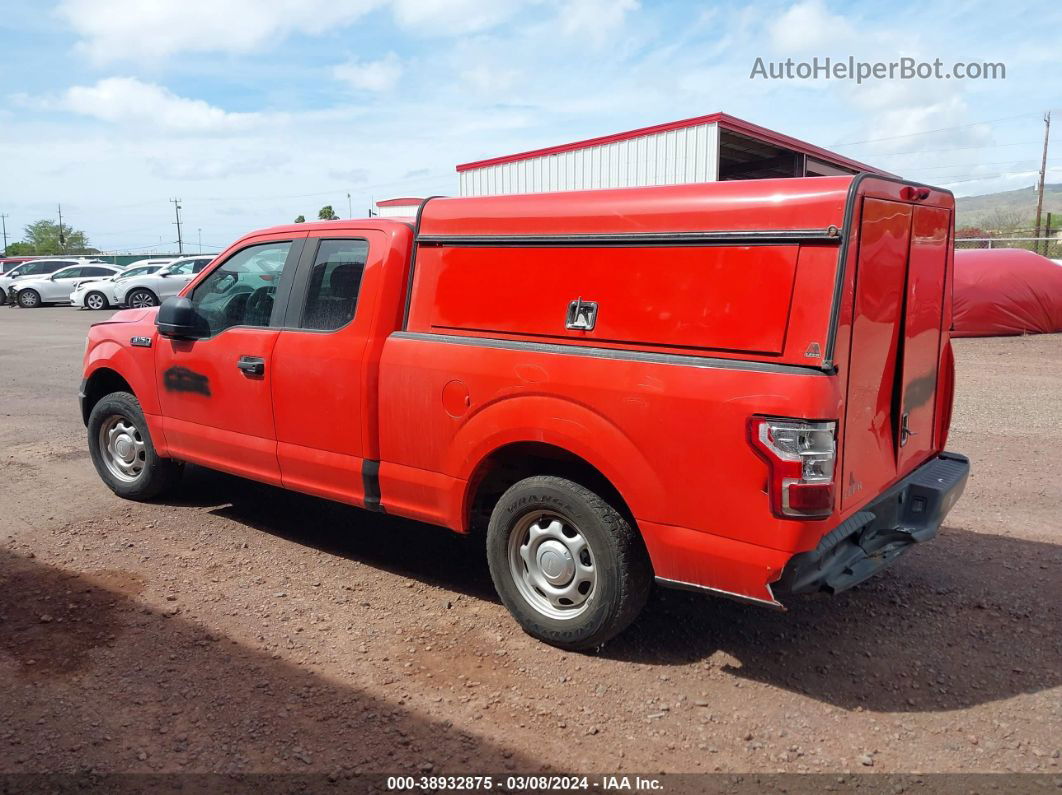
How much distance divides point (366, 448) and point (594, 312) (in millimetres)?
1551

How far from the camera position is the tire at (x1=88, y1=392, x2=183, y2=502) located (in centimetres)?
592

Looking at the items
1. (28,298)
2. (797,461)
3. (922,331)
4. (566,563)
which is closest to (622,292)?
(797,461)

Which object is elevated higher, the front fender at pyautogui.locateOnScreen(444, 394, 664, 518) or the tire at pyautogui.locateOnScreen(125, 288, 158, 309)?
the front fender at pyautogui.locateOnScreen(444, 394, 664, 518)

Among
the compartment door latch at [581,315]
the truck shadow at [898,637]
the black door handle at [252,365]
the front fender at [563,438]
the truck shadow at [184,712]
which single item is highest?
the compartment door latch at [581,315]

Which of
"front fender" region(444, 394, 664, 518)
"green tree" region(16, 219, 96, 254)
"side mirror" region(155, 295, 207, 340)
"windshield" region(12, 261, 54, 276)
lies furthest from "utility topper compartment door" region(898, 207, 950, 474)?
"green tree" region(16, 219, 96, 254)

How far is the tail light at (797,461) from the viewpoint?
315cm

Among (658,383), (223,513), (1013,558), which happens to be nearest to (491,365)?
(658,383)

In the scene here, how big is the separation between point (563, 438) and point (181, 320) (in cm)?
281

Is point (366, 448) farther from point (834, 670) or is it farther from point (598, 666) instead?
point (834, 670)

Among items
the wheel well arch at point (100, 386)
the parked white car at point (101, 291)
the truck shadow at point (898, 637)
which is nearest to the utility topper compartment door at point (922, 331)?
the truck shadow at point (898, 637)

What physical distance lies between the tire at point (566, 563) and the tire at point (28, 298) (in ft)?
98.0

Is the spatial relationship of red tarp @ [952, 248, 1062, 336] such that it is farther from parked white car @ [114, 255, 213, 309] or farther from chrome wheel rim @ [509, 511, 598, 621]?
parked white car @ [114, 255, 213, 309]

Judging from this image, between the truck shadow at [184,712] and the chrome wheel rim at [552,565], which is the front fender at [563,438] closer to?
the chrome wheel rim at [552,565]

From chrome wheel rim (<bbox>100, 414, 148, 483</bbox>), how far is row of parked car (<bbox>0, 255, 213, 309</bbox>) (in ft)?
63.3
